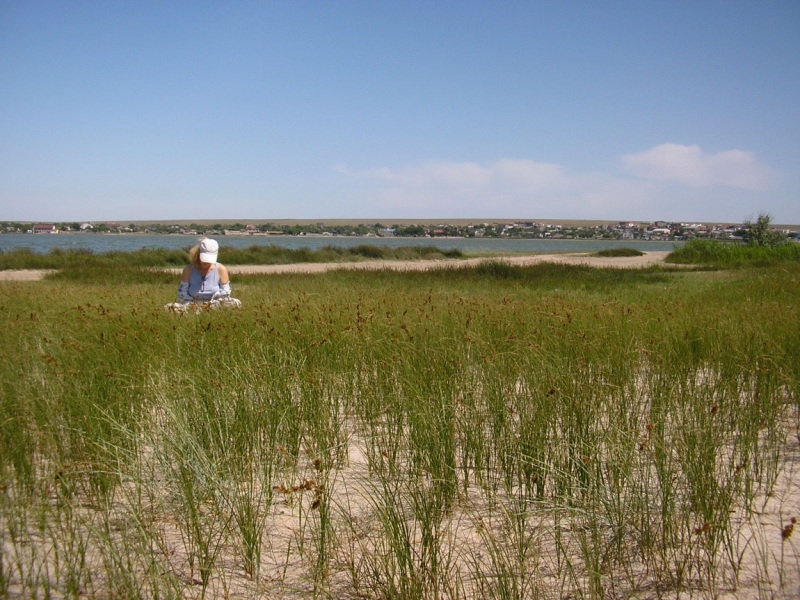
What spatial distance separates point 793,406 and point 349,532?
151 inches

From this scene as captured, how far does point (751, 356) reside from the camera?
518 cm

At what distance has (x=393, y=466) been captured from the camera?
10.9 ft

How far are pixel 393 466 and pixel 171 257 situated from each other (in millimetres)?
30495

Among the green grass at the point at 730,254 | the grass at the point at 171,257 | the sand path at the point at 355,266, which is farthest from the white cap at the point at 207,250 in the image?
the green grass at the point at 730,254

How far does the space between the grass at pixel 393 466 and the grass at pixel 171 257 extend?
20836 mm

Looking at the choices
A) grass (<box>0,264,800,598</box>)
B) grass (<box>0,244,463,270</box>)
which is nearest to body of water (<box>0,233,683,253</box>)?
grass (<box>0,244,463,270</box>)

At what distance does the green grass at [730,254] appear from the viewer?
2523 cm

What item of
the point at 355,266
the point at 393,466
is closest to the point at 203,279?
the point at 393,466

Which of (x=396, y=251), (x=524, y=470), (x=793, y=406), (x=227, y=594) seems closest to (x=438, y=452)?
(x=524, y=470)

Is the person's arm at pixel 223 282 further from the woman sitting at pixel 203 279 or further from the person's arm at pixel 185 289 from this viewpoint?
the person's arm at pixel 185 289

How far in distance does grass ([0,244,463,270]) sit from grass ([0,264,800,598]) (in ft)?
68.4

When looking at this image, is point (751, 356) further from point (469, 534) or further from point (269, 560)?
point (269, 560)

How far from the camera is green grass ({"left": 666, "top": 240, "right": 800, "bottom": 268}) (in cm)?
2523

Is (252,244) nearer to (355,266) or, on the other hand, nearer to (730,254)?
(355,266)
